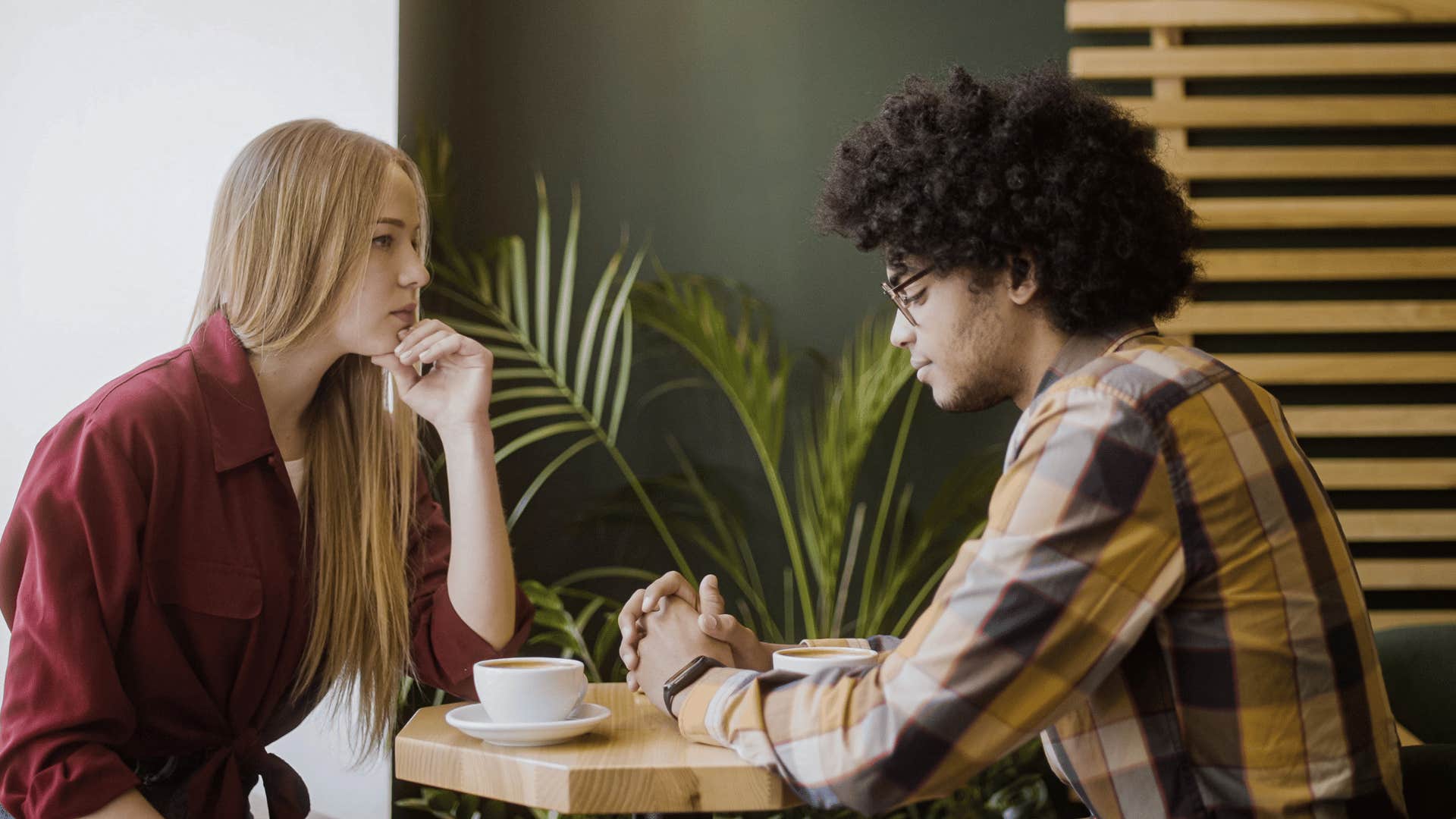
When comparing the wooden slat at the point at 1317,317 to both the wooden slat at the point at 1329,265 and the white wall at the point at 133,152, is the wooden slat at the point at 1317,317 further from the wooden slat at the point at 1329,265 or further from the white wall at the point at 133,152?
the white wall at the point at 133,152

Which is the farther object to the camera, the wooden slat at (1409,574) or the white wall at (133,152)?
the wooden slat at (1409,574)

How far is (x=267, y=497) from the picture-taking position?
1.67m

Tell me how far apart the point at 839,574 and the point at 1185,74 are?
1631 millimetres

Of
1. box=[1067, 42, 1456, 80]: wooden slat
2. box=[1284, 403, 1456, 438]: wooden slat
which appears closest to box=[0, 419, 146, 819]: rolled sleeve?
box=[1067, 42, 1456, 80]: wooden slat

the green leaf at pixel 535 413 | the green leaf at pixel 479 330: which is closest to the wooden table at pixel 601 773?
the green leaf at pixel 535 413

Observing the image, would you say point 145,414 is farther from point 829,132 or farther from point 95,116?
point 829,132

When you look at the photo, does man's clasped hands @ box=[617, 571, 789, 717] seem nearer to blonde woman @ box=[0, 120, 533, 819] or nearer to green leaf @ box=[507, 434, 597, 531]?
blonde woman @ box=[0, 120, 533, 819]

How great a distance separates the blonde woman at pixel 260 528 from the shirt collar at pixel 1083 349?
863 mm

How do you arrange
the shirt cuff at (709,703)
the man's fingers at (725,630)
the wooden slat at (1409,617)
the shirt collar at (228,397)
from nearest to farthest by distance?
the shirt cuff at (709,703) → the man's fingers at (725,630) → the shirt collar at (228,397) → the wooden slat at (1409,617)

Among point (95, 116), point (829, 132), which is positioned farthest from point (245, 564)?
point (829, 132)

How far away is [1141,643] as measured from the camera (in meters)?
1.18

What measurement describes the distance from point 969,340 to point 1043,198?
0.19m

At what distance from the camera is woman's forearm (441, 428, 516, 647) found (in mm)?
1760

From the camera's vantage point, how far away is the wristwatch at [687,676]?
1365 millimetres
